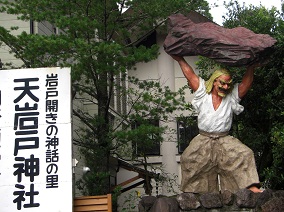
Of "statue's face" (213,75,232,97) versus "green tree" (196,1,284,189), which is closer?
"statue's face" (213,75,232,97)

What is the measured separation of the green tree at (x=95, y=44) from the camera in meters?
9.98

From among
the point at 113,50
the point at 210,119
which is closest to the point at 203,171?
the point at 210,119

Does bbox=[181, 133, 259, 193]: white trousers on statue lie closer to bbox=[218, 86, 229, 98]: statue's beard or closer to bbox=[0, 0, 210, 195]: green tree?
bbox=[218, 86, 229, 98]: statue's beard

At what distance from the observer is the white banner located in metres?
7.96

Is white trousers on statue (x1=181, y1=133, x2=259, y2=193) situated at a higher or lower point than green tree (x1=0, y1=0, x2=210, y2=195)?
lower

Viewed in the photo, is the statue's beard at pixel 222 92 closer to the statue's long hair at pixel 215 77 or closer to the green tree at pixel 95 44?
the statue's long hair at pixel 215 77

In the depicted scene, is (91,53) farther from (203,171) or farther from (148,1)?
(203,171)

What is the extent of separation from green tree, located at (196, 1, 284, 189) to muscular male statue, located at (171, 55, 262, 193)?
160cm

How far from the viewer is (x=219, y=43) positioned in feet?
27.3

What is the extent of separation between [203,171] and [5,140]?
2995 millimetres

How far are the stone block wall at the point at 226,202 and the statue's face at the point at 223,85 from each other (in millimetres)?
1550

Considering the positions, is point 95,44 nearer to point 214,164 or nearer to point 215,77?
point 215,77

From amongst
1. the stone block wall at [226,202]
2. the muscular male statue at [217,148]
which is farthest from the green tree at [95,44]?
the stone block wall at [226,202]

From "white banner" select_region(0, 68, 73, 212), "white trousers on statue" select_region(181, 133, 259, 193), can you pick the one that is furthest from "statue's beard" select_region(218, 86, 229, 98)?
"white banner" select_region(0, 68, 73, 212)
